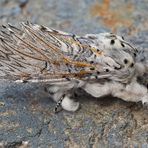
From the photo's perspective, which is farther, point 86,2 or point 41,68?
point 86,2

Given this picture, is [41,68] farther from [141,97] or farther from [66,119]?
[141,97]

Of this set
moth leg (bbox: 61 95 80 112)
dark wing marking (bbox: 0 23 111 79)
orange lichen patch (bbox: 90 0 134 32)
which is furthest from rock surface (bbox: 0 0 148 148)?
orange lichen patch (bbox: 90 0 134 32)

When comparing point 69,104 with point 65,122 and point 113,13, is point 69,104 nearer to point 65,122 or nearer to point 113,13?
point 65,122

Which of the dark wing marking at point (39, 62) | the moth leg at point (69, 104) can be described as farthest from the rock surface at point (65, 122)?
the dark wing marking at point (39, 62)

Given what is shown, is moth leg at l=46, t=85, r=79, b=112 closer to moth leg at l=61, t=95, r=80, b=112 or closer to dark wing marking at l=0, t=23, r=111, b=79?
moth leg at l=61, t=95, r=80, b=112

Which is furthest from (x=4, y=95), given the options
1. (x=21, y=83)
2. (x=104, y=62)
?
(x=104, y=62)
